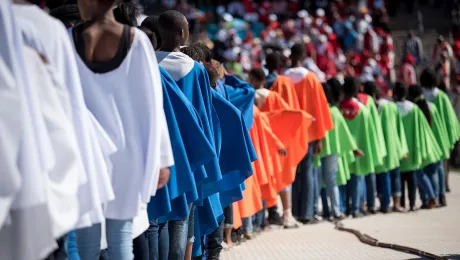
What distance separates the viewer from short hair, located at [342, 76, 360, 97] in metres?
12.5

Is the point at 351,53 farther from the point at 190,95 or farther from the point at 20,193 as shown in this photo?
the point at 20,193

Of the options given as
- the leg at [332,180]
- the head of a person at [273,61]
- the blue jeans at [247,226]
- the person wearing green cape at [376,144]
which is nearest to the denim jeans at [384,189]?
the person wearing green cape at [376,144]

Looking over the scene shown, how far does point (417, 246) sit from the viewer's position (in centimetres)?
871

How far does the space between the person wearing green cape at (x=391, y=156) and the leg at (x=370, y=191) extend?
178 mm

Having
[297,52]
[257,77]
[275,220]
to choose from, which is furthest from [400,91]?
[257,77]

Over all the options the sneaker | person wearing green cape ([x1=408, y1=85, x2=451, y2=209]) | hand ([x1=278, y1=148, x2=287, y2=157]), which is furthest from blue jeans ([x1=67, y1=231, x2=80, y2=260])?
person wearing green cape ([x1=408, y1=85, x2=451, y2=209])

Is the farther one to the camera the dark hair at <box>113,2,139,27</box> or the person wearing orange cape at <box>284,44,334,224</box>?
the person wearing orange cape at <box>284,44,334,224</box>

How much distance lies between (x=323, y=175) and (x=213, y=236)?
16.0 feet

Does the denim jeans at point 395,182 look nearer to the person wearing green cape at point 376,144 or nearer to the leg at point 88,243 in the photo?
the person wearing green cape at point 376,144

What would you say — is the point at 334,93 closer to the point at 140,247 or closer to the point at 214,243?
the point at 214,243

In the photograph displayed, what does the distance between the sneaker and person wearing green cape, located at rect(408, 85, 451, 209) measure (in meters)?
2.90

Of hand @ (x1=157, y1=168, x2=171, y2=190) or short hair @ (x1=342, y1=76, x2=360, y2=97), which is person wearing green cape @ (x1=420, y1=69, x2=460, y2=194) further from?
hand @ (x1=157, y1=168, x2=171, y2=190)

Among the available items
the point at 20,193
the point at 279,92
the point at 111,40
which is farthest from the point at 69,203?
the point at 279,92

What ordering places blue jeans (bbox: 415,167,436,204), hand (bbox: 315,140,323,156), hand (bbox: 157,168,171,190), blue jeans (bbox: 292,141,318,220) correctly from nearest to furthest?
hand (bbox: 157,168,171,190) < blue jeans (bbox: 292,141,318,220) < hand (bbox: 315,140,323,156) < blue jeans (bbox: 415,167,436,204)
